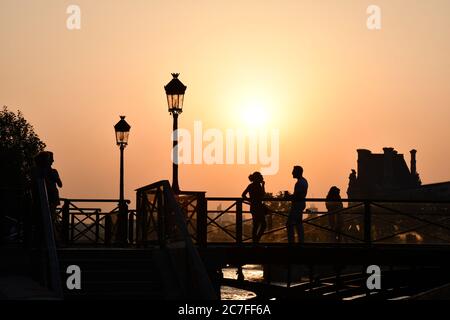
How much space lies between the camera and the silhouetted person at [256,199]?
23.5 metres

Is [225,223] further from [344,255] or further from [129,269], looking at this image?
[129,269]

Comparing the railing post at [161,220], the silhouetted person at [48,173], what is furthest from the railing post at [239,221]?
the railing post at [161,220]

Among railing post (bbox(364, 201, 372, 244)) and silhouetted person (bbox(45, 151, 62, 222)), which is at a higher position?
silhouetted person (bbox(45, 151, 62, 222))

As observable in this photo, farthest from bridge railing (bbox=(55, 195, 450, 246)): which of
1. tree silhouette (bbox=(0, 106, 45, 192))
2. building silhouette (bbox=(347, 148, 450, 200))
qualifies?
building silhouette (bbox=(347, 148, 450, 200))

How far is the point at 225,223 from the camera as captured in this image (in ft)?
81.0

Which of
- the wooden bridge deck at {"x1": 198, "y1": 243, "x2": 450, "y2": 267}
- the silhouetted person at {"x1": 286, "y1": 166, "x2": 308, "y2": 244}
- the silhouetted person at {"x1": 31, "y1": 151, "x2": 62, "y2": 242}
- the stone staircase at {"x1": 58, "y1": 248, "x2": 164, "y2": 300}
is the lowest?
the wooden bridge deck at {"x1": 198, "y1": 243, "x2": 450, "y2": 267}

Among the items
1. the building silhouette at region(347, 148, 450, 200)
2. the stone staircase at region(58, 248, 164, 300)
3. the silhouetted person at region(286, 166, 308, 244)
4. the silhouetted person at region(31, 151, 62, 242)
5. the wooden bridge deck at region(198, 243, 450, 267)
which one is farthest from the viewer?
the building silhouette at region(347, 148, 450, 200)

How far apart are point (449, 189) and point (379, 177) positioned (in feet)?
63.6

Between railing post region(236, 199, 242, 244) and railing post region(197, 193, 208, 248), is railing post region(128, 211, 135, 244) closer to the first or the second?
railing post region(236, 199, 242, 244)

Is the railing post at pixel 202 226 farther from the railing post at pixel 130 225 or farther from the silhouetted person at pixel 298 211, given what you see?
the railing post at pixel 130 225

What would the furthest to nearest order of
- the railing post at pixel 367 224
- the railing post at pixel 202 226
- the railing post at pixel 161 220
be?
the railing post at pixel 367 224 < the railing post at pixel 202 226 < the railing post at pixel 161 220

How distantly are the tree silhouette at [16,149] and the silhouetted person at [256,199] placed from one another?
41998 mm

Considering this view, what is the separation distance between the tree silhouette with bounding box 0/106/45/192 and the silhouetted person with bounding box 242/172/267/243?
138ft

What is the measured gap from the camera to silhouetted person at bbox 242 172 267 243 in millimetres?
23484
